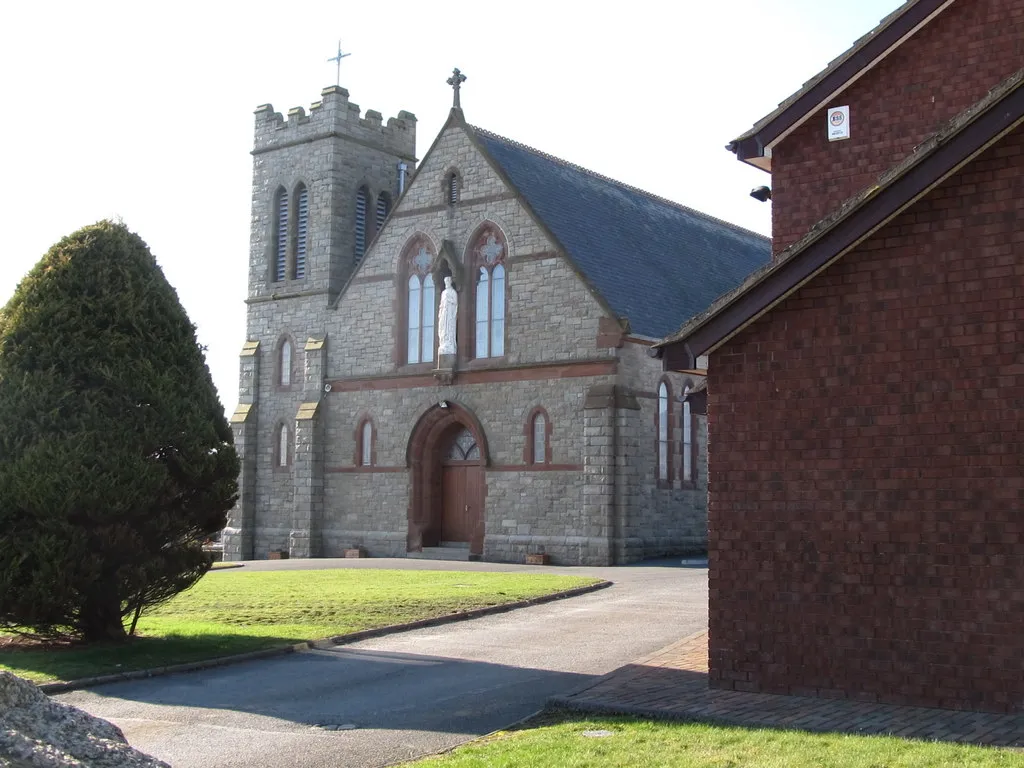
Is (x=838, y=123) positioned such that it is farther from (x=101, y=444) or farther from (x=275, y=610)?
(x=275, y=610)

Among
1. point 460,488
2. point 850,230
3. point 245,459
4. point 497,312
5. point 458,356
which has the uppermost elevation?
point 497,312

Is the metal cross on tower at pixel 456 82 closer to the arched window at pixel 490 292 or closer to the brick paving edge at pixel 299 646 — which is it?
the arched window at pixel 490 292

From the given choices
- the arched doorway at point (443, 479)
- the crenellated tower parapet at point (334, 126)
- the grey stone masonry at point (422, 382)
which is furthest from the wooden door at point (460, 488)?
the crenellated tower parapet at point (334, 126)

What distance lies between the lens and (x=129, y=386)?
13.7m

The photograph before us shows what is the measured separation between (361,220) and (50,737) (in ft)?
106

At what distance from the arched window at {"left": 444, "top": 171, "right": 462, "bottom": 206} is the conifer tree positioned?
57.4 feet

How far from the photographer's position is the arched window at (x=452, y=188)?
31.7 m

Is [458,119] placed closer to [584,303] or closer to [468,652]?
[584,303]

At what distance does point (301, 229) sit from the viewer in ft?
121

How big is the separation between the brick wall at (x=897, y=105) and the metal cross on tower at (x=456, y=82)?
740 inches

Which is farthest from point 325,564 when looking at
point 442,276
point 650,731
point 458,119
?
point 650,731

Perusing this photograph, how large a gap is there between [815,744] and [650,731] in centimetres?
131

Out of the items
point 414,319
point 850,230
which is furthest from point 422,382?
point 850,230

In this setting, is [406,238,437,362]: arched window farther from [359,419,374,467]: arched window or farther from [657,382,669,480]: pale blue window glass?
[657,382,669,480]: pale blue window glass
